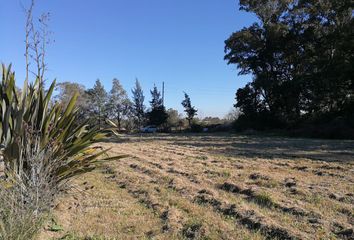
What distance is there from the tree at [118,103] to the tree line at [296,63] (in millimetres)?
30393

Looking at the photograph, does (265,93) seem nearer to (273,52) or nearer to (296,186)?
(273,52)

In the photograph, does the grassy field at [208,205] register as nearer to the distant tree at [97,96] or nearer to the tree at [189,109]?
the tree at [189,109]

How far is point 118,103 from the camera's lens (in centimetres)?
6844

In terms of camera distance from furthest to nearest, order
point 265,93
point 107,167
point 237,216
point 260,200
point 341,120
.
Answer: point 265,93, point 341,120, point 107,167, point 260,200, point 237,216

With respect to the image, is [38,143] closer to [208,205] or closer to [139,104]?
[208,205]

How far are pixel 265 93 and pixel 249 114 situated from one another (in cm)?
289

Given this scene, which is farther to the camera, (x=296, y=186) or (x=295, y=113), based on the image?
(x=295, y=113)

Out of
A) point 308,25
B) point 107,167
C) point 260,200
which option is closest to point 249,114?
point 308,25

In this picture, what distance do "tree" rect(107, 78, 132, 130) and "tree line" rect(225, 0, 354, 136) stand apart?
1197 inches

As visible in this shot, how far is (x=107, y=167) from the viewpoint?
1048 centimetres

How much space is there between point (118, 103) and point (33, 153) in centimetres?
6430

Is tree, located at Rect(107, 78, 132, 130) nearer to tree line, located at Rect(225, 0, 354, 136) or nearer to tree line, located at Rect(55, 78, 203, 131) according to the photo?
tree line, located at Rect(55, 78, 203, 131)

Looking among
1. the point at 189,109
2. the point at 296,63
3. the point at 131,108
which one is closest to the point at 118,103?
the point at 131,108

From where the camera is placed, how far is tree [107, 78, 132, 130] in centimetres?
6744
